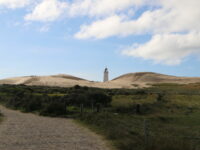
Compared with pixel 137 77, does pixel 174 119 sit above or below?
below

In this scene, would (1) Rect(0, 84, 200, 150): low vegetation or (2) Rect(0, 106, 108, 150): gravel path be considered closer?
(1) Rect(0, 84, 200, 150): low vegetation

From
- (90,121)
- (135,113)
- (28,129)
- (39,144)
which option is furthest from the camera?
(135,113)

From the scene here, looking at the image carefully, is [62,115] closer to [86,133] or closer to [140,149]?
[86,133]

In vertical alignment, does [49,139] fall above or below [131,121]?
below

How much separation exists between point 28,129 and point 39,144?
13.8 ft

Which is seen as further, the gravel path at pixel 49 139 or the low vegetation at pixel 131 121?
the gravel path at pixel 49 139

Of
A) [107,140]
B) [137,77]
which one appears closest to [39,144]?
[107,140]

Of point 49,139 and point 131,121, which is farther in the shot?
point 131,121

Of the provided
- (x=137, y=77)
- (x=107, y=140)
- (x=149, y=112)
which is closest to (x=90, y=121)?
(x=107, y=140)

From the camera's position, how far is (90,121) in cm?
1728

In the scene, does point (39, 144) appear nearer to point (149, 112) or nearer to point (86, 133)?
point (86, 133)

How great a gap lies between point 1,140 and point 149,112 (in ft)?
54.3

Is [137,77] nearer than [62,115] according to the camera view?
No

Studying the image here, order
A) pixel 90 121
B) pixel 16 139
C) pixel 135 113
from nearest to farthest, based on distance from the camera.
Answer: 1. pixel 16 139
2. pixel 90 121
3. pixel 135 113
